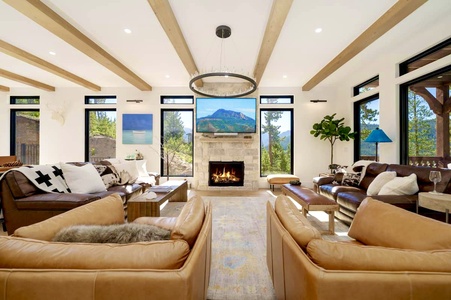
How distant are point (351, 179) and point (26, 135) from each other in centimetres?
906

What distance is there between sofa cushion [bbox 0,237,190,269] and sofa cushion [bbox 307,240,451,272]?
1.96 feet

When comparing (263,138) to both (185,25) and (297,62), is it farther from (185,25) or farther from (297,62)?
(185,25)

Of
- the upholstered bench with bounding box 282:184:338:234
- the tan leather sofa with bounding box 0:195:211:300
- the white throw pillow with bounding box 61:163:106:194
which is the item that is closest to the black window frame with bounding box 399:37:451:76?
the upholstered bench with bounding box 282:184:338:234

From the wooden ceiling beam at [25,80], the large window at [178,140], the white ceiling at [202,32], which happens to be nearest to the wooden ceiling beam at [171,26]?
the white ceiling at [202,32]

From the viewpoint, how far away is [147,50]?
3863mm

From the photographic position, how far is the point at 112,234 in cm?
100

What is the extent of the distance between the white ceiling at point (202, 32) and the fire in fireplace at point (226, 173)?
8.60ft

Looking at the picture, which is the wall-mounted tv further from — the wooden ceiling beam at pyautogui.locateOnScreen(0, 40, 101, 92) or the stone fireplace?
the wooden ceiling beam at pyautogui.locateOnScreen(0, 40, 101, 92)

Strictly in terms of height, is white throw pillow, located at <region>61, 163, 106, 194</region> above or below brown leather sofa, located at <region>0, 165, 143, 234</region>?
above

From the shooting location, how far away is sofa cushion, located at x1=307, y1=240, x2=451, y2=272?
79cm

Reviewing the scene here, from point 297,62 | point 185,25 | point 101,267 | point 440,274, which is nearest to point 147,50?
point 185,25

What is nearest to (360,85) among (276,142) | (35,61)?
(276,142)

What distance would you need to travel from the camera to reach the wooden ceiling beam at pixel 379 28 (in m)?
2.56

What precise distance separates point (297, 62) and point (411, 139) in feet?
8.73
